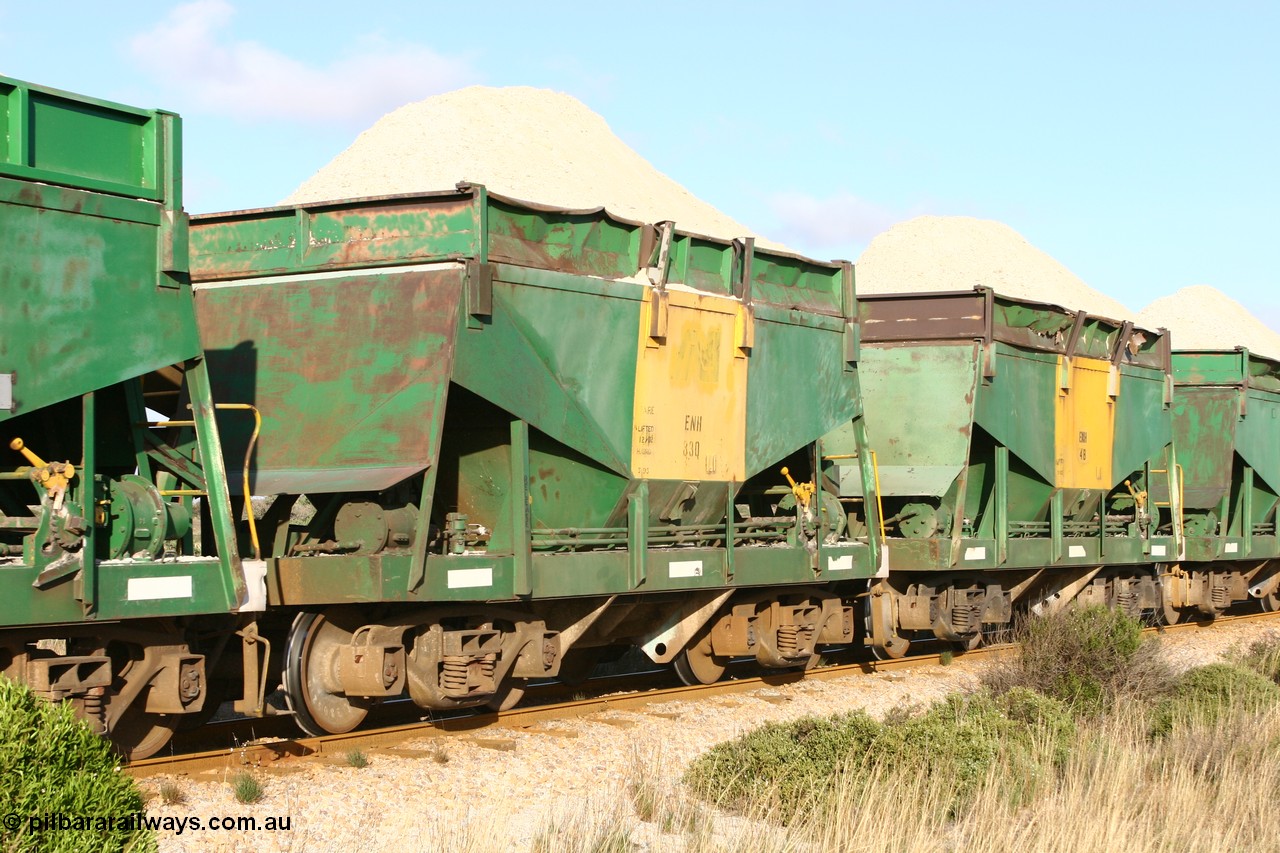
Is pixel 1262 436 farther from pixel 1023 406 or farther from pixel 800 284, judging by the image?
pixel 800 284

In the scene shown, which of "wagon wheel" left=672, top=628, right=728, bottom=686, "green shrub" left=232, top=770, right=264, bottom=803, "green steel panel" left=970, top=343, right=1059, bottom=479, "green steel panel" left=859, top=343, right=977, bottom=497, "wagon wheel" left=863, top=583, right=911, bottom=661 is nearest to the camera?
"green shrub" left=232, top=770, right=264, bottom=803

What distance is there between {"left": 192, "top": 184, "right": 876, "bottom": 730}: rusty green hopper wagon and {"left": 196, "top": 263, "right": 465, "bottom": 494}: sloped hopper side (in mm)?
17

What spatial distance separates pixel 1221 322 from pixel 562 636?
14431cm

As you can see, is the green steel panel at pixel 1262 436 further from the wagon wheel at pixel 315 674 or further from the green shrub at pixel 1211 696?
the wagon wheel at pixel 315 674

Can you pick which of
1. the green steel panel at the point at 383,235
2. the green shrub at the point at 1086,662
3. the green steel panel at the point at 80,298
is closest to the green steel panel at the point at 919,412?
the green shrub at the point at 1086,662

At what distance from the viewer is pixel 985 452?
1822 centimetres

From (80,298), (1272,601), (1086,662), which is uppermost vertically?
(80,298)

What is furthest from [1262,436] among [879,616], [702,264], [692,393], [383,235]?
[383,235]

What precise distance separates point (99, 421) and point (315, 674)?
2366 millimetres

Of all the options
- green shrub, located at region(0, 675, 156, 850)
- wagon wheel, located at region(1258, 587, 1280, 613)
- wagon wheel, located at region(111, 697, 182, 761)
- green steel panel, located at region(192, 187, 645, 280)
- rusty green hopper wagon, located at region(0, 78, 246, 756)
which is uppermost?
green steel panel, located at region(192, 187, 645, 280)

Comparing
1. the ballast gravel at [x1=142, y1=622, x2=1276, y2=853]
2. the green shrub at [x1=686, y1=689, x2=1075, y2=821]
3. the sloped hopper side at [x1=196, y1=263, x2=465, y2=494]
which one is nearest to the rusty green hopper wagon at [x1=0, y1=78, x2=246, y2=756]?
the ballast gravel at [x1=142, y1=622, x2=1276, y2=853]

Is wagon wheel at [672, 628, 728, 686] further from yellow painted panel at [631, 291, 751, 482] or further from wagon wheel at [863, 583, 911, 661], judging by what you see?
wagon wheel at [863, 583, 911, 661]

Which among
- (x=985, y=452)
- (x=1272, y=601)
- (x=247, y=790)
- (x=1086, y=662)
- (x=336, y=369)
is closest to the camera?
(x=247, y=790)

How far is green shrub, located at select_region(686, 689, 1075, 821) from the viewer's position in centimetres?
917
